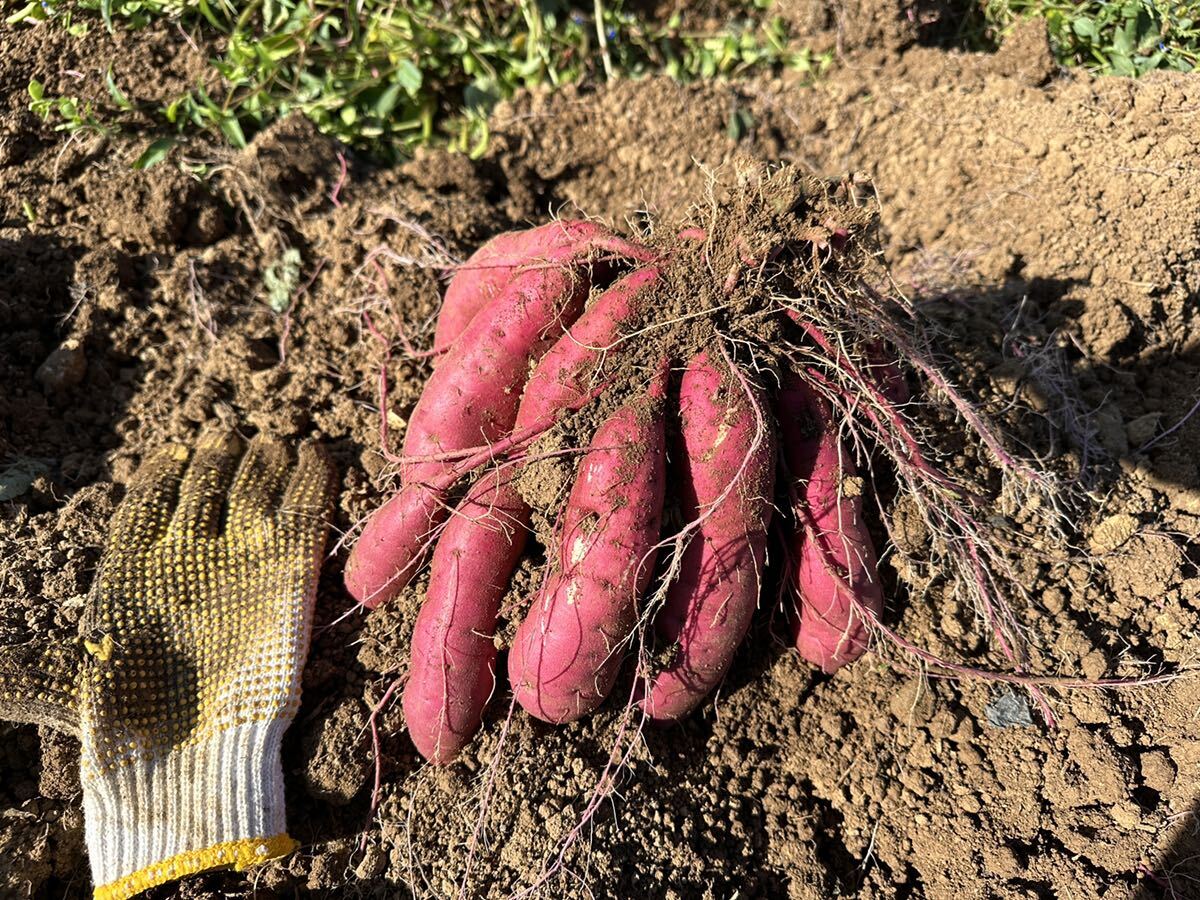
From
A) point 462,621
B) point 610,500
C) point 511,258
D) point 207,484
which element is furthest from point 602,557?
point 207,484

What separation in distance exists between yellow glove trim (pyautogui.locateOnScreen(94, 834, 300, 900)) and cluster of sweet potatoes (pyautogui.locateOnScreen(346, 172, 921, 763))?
414mm

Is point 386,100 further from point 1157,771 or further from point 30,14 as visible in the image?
point 1157,771

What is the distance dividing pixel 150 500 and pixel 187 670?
487mm

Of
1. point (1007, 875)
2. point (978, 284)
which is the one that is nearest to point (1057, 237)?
point (978, 284)

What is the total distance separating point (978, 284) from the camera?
249 centimetres

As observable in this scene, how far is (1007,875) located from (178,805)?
1.95 metres

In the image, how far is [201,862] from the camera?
1657 millimetres

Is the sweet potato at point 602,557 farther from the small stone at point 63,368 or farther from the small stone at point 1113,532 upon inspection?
the small stone at point 63,368

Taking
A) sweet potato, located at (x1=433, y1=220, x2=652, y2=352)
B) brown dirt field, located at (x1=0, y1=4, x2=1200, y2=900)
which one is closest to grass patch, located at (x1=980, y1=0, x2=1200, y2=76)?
brown dirt field, located at (x1=0, y1=4, x2=1200, y2=900)

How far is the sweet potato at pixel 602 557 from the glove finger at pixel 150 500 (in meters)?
1.08

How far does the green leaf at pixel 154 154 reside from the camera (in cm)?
242

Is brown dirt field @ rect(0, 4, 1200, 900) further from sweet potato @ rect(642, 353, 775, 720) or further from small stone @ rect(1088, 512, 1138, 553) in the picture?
sweet potato @ rect(642, 353, 775, 720)

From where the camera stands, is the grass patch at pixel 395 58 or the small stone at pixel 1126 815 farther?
the grass patch at pixel 395 58

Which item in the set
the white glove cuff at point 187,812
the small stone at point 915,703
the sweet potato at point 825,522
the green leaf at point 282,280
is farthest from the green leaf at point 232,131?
→ the small stone at point 915,703
